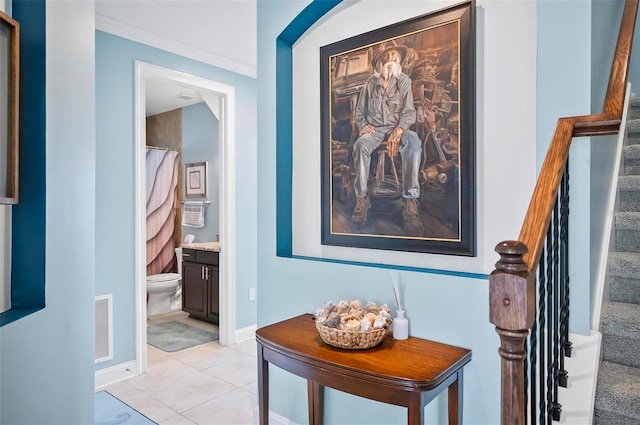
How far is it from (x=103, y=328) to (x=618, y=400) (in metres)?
3.13

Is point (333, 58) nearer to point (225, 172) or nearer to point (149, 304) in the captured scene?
point (225, 172)

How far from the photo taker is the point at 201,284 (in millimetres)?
4523

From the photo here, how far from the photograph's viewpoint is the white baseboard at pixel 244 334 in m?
4.05

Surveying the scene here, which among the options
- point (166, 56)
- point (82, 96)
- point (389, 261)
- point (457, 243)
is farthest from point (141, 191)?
point (457, 243)

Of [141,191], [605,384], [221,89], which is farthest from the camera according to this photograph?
[221,89]

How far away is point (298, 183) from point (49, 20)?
1402 mm

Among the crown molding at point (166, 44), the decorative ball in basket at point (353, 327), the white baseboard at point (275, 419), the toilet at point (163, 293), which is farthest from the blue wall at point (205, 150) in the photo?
the decorative ball in basket at point (353, 327)

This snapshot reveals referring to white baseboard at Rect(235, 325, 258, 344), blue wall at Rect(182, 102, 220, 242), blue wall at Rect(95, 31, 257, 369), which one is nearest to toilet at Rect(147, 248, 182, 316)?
blue wall at Rect(182, 102, 220, 242)

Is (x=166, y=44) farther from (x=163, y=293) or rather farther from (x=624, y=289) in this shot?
(x=624, y=289)

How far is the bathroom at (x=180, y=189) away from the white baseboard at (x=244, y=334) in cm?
133

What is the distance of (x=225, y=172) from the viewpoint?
3988 millimetres

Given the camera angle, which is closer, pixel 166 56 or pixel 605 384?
pixel 605 384

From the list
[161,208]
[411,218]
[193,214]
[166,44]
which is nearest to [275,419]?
[411,218]

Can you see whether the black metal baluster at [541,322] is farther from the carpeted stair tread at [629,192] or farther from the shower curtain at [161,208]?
the shower curtain at [161,208]
